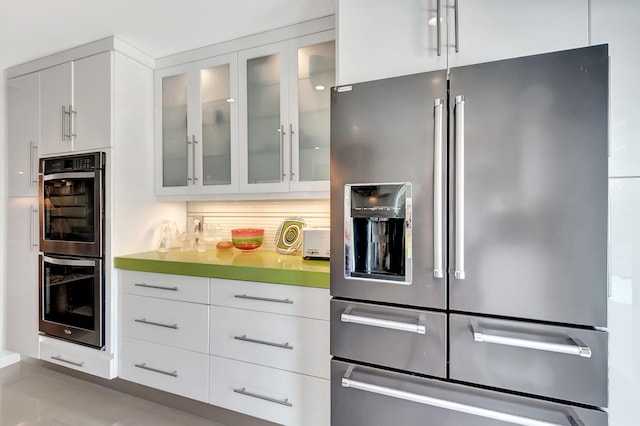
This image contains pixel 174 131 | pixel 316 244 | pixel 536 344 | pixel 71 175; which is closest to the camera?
pixel 536 344

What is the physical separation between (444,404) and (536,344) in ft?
1.26

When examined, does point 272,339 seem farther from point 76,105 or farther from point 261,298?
point 76,105

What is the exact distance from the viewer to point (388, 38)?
4.66 ft

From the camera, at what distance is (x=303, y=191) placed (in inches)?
78.7

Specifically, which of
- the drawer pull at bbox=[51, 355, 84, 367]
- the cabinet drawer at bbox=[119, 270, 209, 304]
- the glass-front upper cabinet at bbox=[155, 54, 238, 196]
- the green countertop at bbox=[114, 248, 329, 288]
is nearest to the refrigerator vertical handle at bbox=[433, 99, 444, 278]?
the green countertop at bbox=[114, 248, 329, 288]

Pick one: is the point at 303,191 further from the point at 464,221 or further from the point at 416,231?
the point at 464,221

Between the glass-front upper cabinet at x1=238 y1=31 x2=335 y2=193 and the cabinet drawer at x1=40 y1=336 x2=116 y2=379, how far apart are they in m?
1.41

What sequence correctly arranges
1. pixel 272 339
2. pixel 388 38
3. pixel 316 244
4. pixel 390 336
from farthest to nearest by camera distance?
pixel 316 244, pixel 272 339, pixel 388 38, pixel 390 336

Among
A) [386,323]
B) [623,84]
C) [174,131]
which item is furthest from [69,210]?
[623,84]

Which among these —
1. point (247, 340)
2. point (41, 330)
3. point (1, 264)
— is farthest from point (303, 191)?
point (1, 264)

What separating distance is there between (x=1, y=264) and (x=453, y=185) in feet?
10.9

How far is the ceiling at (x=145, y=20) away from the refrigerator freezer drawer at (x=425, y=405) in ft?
6.11

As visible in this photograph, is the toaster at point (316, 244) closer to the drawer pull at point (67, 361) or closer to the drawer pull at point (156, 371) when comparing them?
the drawer pull at point (156, 371)

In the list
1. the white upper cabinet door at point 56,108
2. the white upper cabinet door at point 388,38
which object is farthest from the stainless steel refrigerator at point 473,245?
the white upper cabinet door at point 56,108
